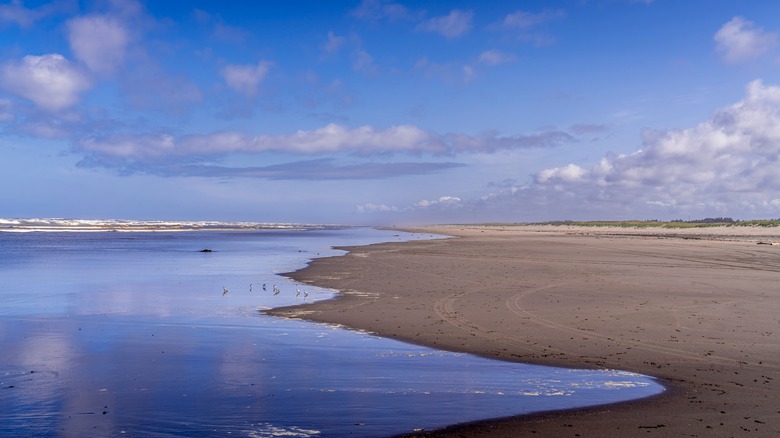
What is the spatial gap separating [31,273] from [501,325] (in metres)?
20.8

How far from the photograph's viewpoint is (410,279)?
23.0 meters

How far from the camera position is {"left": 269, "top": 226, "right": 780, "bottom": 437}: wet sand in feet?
23.6

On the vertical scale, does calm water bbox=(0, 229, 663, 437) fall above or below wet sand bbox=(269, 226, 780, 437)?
below

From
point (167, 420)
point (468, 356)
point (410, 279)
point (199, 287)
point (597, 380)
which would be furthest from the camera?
point (410, 279)

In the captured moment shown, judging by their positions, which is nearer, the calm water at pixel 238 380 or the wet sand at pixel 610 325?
the calm water at pixel 238 380

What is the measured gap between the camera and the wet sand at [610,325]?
7.19 metres

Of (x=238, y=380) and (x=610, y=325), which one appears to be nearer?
(x=238, y=380)

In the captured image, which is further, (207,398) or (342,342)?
(342,342)

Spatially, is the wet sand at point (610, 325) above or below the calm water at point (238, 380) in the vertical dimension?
above

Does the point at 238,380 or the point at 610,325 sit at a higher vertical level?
the point at 610,325

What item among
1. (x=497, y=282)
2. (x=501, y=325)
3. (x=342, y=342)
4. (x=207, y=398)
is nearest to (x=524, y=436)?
(x=207, y=398)

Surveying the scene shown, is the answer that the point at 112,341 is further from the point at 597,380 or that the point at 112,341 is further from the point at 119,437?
the point at 597,380

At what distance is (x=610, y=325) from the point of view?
525 inches

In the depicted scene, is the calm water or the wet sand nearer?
the calm water
